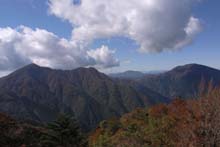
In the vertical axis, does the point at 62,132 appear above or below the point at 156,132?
below

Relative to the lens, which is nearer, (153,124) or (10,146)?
(153,124)

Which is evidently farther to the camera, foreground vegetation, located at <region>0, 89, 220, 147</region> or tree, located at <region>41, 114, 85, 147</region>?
tree, located at <region>41, 114, 85, 147</region>

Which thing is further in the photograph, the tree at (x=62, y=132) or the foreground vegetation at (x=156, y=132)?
the tree at (x=62, y=132)

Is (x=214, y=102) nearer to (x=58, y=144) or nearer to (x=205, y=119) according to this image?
(x=205, y=119)

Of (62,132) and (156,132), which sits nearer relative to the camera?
(156,132)

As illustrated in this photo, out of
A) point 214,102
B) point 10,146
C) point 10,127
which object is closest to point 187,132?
point 214,102

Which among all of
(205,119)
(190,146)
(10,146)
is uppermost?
(205,119)

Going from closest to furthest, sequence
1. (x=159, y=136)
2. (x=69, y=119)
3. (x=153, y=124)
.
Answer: (x=159, y=136) → (x=153, y=124) → (x=69, y=119)

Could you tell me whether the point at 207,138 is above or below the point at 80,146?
above
